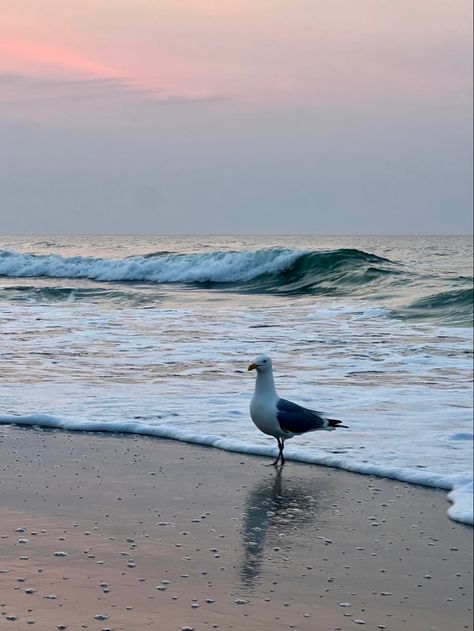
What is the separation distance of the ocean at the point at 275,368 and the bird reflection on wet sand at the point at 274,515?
63cm

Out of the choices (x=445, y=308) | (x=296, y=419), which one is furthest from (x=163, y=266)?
(x=296, y=419)

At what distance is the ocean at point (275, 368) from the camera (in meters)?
7.34

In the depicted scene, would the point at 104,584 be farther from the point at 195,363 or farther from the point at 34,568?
the point at 195,363

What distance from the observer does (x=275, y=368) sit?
10930mm

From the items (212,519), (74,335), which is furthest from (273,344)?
(212,519)

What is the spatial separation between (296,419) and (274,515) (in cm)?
147

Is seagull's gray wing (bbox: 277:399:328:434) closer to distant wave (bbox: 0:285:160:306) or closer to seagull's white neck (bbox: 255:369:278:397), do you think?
seagull's white neck (bbox: 255:369:278:397)

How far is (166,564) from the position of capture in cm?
466

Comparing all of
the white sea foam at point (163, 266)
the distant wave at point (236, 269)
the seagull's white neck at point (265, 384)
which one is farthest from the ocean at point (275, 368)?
the white sea foam at point (163, 266)

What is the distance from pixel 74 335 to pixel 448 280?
37.2 feet

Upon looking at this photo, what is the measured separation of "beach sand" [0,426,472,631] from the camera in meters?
4.05

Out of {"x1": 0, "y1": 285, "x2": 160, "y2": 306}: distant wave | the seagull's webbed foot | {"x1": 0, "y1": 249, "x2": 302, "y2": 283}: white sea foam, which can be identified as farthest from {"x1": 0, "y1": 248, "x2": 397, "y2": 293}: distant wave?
the seagull's webbed foot

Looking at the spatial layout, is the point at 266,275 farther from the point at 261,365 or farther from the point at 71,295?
the point at 261,365

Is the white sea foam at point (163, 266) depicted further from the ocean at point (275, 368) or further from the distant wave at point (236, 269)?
the ocean at point (275, 368)
